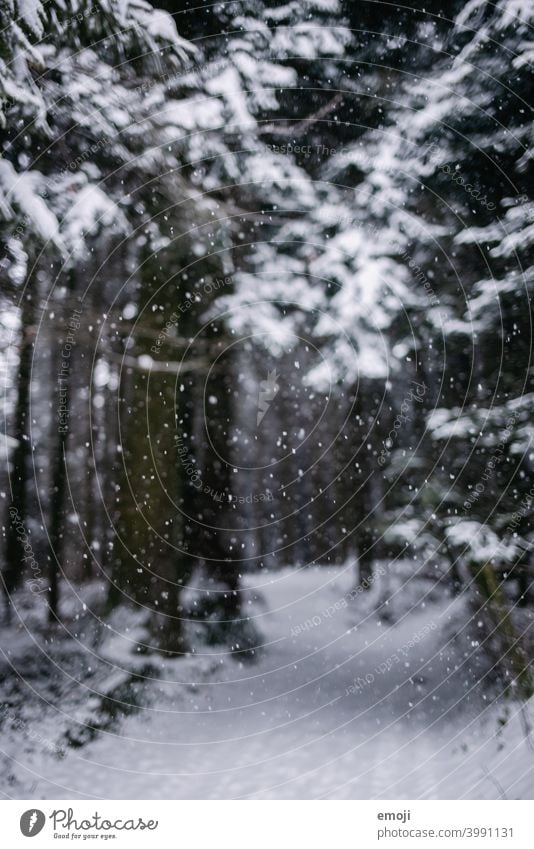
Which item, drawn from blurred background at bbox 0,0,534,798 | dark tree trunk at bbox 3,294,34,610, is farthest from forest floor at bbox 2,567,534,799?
dark tree trunk at bbox 3,294,34,610

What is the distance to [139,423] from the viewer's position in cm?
61

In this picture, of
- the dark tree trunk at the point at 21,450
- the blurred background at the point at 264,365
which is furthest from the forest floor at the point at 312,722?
the dark tree trunk at the point at 21,450

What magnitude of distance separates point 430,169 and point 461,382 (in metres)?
0.29

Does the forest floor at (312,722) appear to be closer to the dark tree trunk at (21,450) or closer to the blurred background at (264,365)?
the blurred background at (264,365)

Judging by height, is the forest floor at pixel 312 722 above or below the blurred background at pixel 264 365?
below
